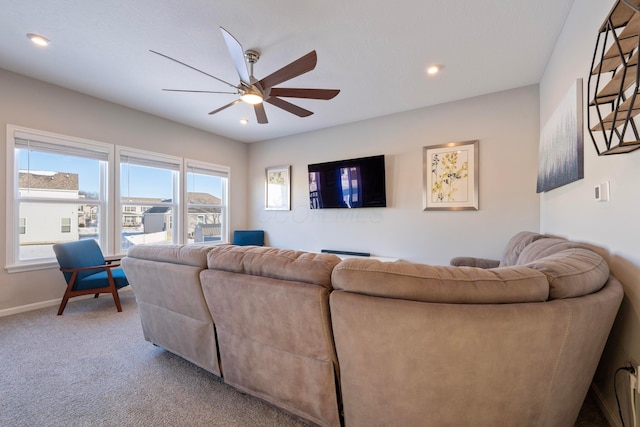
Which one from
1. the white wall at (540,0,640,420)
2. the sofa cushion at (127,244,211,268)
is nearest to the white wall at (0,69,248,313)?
the sofa cushion at (127,244,211,268)

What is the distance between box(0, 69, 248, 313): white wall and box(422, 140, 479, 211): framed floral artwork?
4.10 m

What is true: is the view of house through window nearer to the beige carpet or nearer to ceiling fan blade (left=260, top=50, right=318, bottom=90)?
the beige carpet

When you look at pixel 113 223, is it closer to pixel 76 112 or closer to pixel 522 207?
pixel 76 112

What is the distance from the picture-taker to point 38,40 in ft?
7.92

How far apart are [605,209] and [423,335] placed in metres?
1.38

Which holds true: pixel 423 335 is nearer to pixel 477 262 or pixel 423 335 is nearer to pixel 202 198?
pixel 477 262

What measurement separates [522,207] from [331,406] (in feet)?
10.8

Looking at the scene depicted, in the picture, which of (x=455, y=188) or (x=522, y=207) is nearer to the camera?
(x=522, y=207)

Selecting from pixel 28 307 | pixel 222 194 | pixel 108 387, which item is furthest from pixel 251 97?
pixel 28 307

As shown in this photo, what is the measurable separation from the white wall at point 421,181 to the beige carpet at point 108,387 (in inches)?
87.6

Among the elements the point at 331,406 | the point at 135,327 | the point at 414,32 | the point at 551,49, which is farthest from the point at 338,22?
the point at 135,327

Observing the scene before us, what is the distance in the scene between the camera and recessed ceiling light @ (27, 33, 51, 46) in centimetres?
237

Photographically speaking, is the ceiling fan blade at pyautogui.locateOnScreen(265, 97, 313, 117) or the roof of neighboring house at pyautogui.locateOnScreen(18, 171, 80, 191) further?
the roof of neighboring house at pyautogui.locateOnScreen(18, 171, 80, 191)

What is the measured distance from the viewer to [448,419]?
3.51 feet
